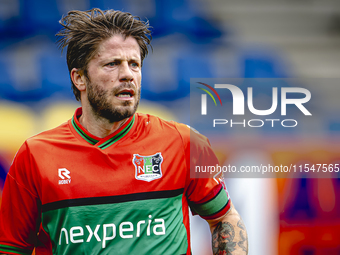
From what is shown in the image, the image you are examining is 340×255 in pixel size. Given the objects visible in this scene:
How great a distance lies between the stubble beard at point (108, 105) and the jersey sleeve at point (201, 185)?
28cm

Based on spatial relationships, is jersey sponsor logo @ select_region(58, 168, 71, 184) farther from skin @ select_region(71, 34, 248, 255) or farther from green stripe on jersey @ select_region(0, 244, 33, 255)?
green stripe on jersey @ select_region(0, 244, 33, 255)

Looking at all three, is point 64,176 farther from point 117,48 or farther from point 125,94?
point 117,48

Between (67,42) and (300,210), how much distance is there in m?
1.67

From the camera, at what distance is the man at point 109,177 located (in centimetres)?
131

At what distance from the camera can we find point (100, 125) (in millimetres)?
1455

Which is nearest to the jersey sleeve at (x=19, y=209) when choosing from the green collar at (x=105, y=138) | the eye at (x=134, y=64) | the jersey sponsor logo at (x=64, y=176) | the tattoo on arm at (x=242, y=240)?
the jersey sponsor logo at (x=64, y=176)

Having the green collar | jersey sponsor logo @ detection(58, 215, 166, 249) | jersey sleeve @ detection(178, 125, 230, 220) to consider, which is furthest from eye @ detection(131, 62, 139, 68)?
jersey sponsor logo @ detection(58, 215, 166, 249)

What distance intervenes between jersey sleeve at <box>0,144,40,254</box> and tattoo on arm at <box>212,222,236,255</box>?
78cm

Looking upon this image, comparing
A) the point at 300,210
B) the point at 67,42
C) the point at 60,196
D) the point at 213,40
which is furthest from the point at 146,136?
the point at 300,210

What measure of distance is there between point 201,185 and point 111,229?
42 centimetres

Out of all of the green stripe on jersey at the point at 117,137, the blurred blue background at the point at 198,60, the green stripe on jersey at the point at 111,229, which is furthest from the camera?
the blurred blue background at the point at 198,60

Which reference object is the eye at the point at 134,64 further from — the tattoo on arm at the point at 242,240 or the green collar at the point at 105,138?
the tattoo on arm at the point at 242,240

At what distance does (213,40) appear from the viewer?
2.16 meters

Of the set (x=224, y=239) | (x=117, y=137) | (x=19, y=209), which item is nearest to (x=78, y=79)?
(x=117, y=137)
